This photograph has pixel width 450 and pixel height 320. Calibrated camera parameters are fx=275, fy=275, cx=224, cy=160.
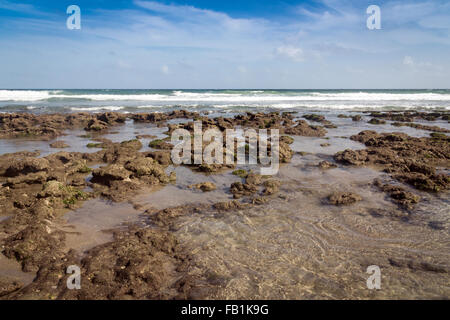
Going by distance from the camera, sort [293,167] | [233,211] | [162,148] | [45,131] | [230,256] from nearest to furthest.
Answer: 1. [230,256]
2. [233,211]
3. [293,167]
4. [162,148]
5. [45,131]

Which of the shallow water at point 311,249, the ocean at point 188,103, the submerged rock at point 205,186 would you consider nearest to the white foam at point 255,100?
the ocean at point 188,103

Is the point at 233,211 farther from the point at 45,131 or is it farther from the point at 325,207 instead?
the point at 45,131

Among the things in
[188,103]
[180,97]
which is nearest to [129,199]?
[188,103]

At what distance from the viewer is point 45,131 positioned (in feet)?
59.0
